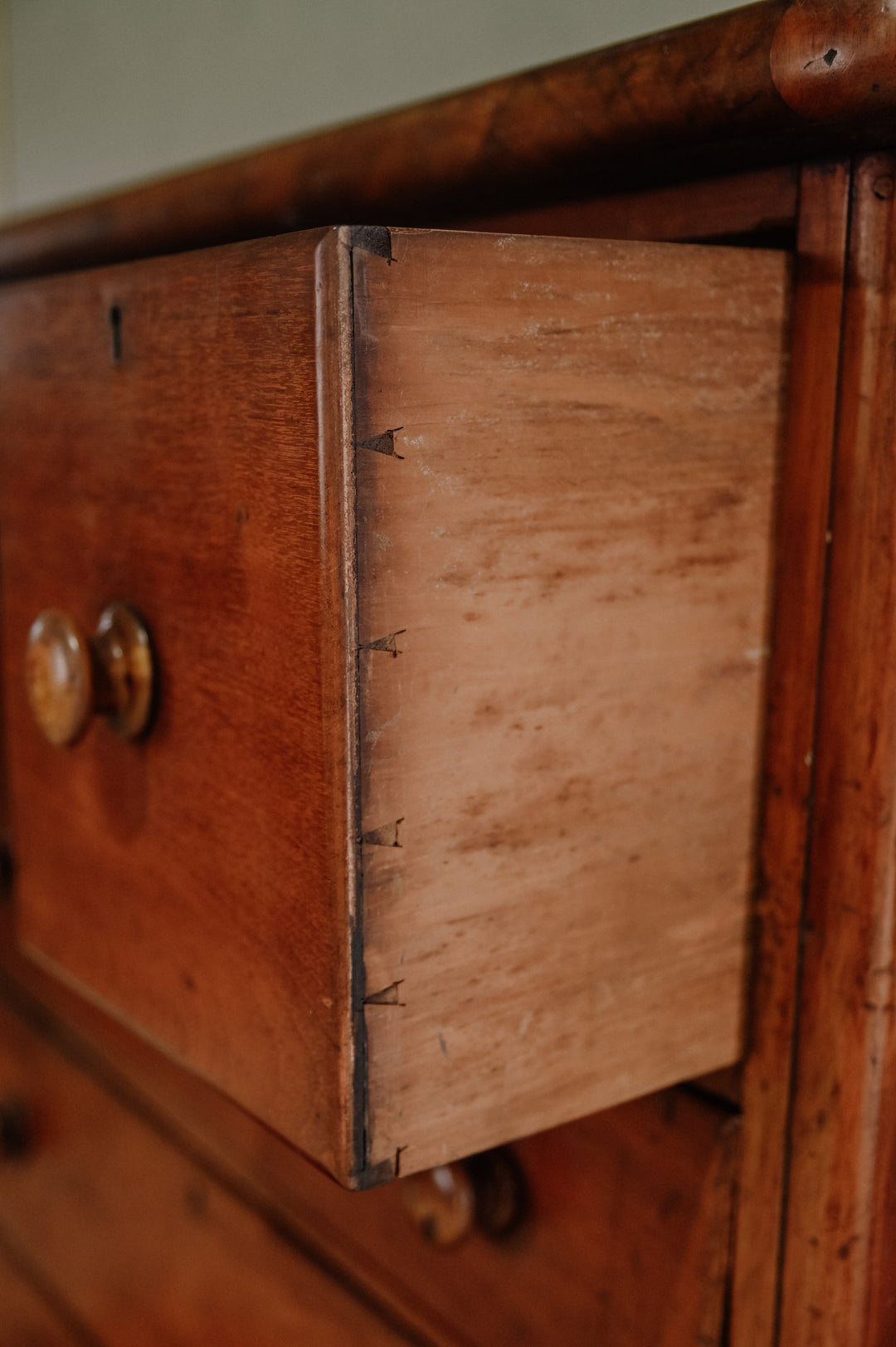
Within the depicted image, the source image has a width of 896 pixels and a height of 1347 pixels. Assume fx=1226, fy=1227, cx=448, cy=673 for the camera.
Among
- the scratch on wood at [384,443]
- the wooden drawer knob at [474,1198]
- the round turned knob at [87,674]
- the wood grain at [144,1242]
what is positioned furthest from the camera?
the wood grain at [144,1242]

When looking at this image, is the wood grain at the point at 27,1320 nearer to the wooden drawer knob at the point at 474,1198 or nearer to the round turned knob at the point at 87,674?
the wooden drawer knob at the point at 474,1198

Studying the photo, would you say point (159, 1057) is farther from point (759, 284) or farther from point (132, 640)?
point (759, 284)

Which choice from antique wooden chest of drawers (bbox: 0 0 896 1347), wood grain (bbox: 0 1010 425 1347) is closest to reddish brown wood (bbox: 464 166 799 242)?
antique wooden chest of drawers (bbox: 0 0 896 1347)

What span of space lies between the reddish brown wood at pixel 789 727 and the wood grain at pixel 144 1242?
0.27 metres

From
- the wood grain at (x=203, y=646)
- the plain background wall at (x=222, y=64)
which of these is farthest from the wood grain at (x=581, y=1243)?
the plain background wall at (x=222, y=64)

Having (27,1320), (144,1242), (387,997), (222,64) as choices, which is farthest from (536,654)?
(222,64)

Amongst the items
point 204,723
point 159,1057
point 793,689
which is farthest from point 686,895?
point 159,1057

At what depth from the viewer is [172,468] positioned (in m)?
0.44

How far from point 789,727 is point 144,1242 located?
2.11 feet

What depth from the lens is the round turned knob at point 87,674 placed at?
46 centimetres

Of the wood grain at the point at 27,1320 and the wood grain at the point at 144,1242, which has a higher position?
the wood grain at the point at 144,1242

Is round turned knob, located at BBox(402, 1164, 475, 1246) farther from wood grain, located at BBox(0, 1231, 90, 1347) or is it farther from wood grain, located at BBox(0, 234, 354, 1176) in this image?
wood grain, located at BBox(0, 1231, 90, 1347)

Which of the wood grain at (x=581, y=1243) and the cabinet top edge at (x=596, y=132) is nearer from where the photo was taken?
the cabinet top edge at (x=596, y=132)

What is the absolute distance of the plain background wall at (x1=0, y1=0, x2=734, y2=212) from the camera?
2.47 feet
